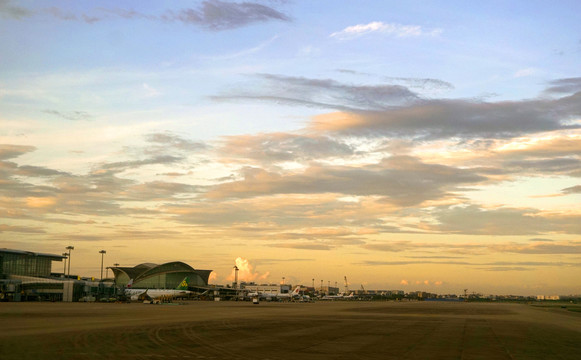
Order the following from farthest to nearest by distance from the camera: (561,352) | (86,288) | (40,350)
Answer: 1. (86,288)
2. (561,352)
3. (40,350)

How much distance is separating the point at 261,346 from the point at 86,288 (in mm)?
129324

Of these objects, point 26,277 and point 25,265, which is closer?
point 26,277

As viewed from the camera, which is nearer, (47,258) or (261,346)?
(261,346)

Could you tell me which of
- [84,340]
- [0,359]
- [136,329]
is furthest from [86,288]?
[0,359]

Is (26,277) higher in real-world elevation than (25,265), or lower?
lower

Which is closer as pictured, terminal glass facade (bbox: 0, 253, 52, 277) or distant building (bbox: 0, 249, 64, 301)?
distant building (bbox: 0, 249, 64, 301)

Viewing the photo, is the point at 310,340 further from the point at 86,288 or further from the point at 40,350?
the point at 86,288

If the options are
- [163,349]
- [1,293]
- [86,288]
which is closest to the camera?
[163,349]

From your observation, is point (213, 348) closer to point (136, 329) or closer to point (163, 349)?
point (163, 349)

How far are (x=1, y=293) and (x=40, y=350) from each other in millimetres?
113545

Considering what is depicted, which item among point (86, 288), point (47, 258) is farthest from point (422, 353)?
point (47, 258)

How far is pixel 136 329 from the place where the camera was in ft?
148

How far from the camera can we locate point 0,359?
25.6 metres

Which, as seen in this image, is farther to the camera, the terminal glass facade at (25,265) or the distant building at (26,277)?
the terminal glass facade at (25,265)
